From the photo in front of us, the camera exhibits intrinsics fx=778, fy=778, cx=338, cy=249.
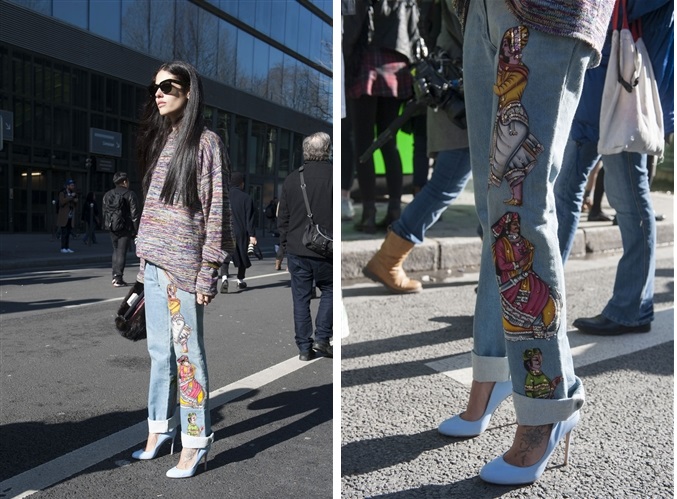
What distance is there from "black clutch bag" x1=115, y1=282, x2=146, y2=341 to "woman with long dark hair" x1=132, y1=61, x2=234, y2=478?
0.01 metres

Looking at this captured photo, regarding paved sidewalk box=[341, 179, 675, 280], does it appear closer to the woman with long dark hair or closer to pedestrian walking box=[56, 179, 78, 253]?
the woman with long dark hair

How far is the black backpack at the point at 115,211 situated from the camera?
1555 millimetres

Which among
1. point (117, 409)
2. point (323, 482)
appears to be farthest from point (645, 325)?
point (117, 409)

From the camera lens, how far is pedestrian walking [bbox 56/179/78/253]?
1.49 m

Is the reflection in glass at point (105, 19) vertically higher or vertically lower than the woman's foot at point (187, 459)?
higher

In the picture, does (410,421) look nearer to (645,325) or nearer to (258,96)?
(258,96)

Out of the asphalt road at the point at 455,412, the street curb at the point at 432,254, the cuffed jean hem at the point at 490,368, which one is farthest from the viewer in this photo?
the street curb at the point at 432,254

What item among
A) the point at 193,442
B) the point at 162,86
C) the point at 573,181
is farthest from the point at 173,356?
the point at 573,181

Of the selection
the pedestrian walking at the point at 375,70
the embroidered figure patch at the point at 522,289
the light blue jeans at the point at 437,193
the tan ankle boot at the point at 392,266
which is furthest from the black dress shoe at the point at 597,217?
the embroidered figure patch at the point at 522,289

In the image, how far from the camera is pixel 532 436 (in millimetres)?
1887

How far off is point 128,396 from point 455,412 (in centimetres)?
117

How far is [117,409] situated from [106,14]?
2.61 feet

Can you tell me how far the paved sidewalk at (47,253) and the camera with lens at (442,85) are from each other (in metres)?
2.36

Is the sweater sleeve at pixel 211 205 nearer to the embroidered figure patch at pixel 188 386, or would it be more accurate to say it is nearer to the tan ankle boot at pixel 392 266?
the embroidered figure patch at pixel 188 386
